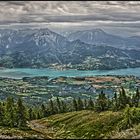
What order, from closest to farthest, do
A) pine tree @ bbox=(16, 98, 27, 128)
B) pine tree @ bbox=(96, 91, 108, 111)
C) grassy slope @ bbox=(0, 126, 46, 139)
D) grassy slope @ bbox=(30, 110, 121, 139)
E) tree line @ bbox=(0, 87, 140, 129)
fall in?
1. grassy slope @ bbox=(0, 126, 46, 139)
2. grassy slope @ bbox=(30, 110, 121, 139)
3. pine tree @ bbox=(16, 98, 27, 128)
4. tree line @ bbox=(0, 87, 140, 129)
5. pine tree @ bbox=(96, 91, 108, 111)

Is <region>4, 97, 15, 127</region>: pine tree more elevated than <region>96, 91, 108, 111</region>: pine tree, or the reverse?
<region>4, 97, 15, 127</region>: pine tree

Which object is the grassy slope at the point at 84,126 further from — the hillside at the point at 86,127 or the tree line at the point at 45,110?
the tree line at the point at 45,110

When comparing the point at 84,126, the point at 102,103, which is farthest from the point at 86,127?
the point at 102,103

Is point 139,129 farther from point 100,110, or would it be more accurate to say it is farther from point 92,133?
point 100,110

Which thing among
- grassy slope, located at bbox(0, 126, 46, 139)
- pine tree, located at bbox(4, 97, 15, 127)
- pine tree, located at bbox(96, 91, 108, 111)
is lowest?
pine tree, located at bbox(96, 91, 108, 111)

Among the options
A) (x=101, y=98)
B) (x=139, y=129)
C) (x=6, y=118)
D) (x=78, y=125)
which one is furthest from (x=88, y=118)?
(x=139, y=129)

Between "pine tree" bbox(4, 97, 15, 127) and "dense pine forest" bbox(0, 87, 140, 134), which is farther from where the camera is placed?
"pine tree" bbox(4, 97, 15, 127)

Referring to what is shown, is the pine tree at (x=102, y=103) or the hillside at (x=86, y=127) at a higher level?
the hillside at (x=86, y=127)

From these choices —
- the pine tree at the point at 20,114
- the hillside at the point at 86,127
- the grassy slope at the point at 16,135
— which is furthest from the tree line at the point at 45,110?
the grassy slope at the point at 16,135

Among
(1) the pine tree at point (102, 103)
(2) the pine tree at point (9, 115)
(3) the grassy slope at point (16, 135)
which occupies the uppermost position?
(3) the grassy slope at point (16, 135)

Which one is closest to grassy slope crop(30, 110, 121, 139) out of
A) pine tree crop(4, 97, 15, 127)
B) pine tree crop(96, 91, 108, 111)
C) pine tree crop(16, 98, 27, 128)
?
pine tree crop(16, 98, 27, 128)

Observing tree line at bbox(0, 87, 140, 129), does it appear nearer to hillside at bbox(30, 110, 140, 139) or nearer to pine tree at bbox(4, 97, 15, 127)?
pine tree at bbox(4, 97, 15, 127)

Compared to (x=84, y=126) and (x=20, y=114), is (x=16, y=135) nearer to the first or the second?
(x=20, y=114)
